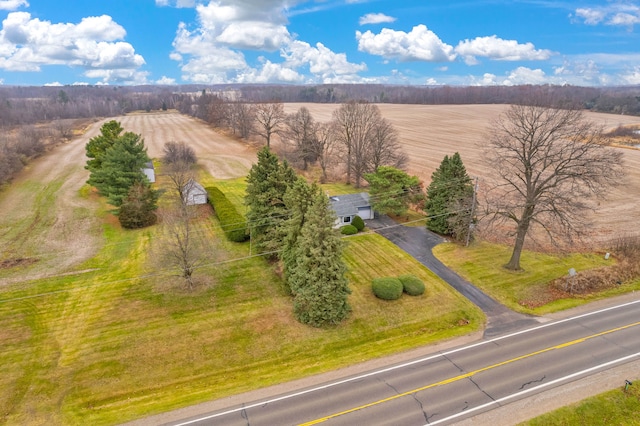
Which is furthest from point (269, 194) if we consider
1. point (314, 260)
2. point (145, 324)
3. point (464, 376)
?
point (464, 376)

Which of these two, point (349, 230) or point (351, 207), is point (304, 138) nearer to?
point (351, 207)

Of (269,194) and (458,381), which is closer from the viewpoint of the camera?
(458,381)

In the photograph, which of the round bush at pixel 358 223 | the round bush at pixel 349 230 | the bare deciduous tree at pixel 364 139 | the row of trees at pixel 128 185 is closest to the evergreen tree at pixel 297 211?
the round bush at pixel 349 230

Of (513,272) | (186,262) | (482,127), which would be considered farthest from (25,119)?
(513,272)

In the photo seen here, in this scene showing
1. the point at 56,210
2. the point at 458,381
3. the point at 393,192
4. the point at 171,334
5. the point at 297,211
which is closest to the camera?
the point at 458,381

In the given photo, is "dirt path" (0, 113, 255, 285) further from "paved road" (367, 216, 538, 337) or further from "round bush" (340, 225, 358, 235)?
"paved road" (367, 216, 538, 337)

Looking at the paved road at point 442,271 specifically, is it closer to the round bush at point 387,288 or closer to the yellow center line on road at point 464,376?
the yellow center line on road at point 464,376

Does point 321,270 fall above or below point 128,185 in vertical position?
below
